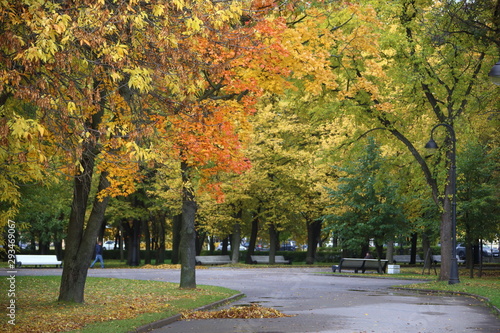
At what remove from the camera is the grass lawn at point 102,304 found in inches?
493

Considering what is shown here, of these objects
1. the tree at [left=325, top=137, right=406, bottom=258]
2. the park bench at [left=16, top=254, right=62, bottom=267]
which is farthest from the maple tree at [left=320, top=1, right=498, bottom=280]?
the park bench at [left=16, top=254, right=62, bottom=267]

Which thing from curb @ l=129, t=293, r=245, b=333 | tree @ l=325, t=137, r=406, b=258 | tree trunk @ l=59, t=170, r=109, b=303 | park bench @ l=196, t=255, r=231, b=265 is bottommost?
curb @ l=129, t=293, r=245, b=333

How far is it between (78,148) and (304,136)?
3888 centimetres

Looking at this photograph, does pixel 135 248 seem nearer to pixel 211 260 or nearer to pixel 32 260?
pixel 211 260

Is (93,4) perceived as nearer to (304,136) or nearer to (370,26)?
(370,26)

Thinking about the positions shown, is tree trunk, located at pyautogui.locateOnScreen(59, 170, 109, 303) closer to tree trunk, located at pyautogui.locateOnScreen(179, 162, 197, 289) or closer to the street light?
tree trunk, located at pyautogui.locateOnScreen(179, 162, 197, 289)

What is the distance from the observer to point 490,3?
56.9ft

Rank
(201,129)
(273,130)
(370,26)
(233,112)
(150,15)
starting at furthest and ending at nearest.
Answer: (273,130), (370,26), (233,112), (201,129), (150,15)

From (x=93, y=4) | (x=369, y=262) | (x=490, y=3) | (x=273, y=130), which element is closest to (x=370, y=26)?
(x=490, y=3)

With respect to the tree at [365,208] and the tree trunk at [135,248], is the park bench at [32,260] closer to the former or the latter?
the tree trunk at [135,248]

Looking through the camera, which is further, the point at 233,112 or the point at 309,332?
the point at 233,112

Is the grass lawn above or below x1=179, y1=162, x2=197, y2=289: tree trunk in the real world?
below

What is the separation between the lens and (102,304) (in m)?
17.1

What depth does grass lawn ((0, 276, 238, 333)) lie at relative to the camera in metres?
12.5
